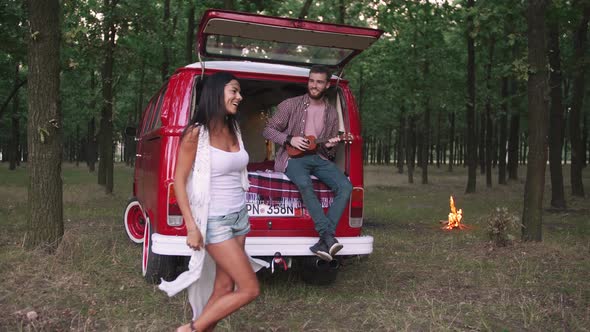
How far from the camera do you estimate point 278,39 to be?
6219 mm

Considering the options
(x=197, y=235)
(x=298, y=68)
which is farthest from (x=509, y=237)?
(x=197, y=235)

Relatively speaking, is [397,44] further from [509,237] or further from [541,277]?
[541,277]

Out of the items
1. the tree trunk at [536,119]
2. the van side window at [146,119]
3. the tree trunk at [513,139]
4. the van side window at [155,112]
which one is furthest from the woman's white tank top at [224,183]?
the tree trunk at [513,139]

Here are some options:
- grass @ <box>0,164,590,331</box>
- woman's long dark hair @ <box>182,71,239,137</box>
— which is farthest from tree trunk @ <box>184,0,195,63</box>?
woman's long dark hair @ <box>182,71,239,137</box>

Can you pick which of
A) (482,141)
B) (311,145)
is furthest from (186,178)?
(482,141)

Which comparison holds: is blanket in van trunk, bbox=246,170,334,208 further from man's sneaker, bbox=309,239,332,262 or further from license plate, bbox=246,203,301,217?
man's sneaker, bbox=309,239,332,262

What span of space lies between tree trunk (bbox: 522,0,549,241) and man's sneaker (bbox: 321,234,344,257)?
14.0 feet

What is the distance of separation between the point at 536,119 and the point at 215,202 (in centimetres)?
642

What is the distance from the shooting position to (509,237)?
8836 millimetres

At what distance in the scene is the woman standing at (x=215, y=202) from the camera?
3740 millimetres

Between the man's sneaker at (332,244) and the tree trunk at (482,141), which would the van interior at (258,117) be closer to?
the man's sneaker at (332,244)

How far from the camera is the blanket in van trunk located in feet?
19.6

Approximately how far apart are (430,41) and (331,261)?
68.0 ft

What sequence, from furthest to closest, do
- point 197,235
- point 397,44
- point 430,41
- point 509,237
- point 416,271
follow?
point 397,44 < point 430,41 < point 509,237 < point 416,271 < point 197,235
